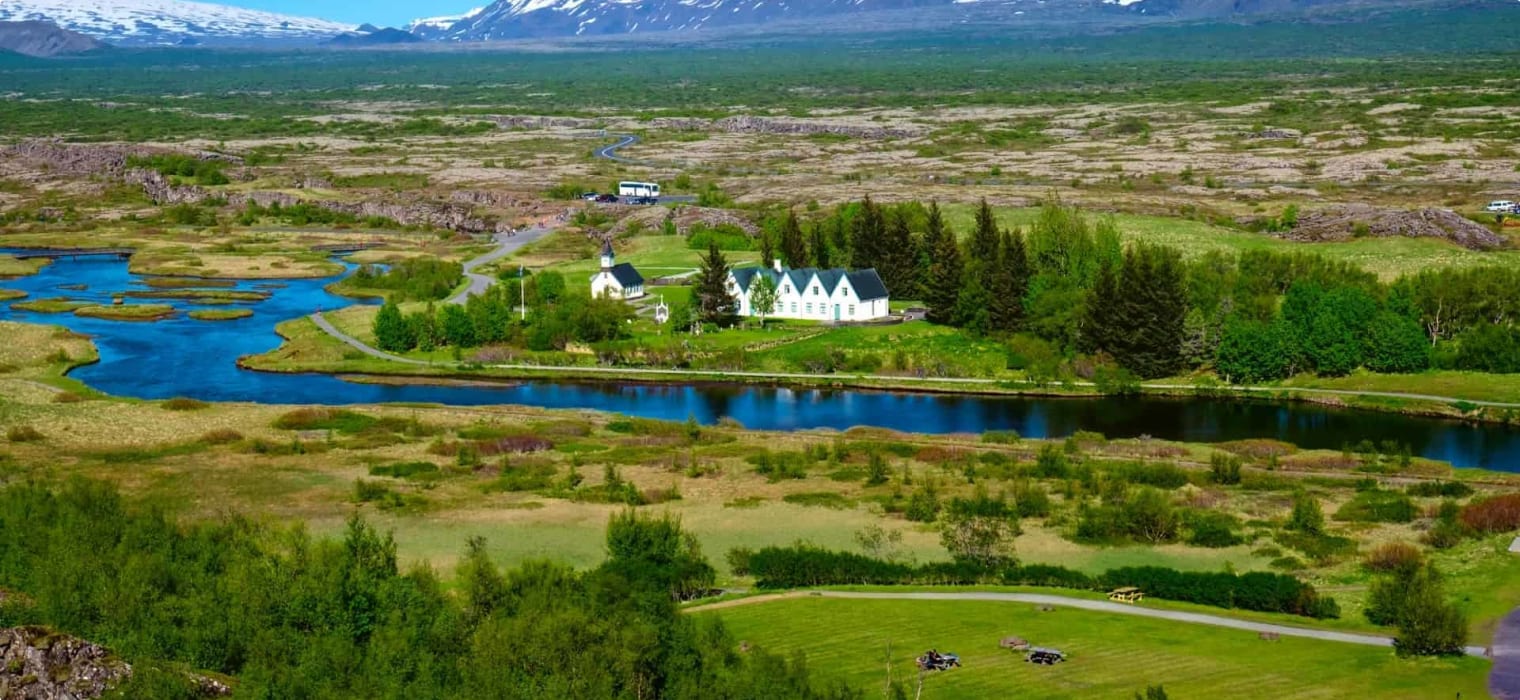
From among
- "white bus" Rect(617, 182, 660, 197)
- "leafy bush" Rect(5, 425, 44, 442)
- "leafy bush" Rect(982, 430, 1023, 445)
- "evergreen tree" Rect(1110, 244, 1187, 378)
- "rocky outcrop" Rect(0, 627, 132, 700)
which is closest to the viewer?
"rocky outcrop" Rect(0, 627, 132, 700)

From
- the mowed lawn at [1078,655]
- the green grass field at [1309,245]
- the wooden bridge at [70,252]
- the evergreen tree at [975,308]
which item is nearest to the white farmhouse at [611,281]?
the evergreen tree at [975,308]

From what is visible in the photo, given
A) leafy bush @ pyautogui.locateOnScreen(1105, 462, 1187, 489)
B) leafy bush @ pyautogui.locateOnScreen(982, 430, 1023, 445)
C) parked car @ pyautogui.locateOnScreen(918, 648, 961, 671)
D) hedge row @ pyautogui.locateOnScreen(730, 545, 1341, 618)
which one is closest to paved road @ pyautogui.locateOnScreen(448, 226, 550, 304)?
leafy bush @ pyautogui.locateOnScreen(982, 430, 1023, 445)

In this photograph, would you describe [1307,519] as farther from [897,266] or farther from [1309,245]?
[1309,245]

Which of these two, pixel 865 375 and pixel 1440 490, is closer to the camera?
pixel 1440 490

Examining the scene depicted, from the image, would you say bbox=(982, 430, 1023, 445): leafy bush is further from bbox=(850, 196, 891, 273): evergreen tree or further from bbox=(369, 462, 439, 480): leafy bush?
bbox=(850, 196, 891, 273): evergreen tree

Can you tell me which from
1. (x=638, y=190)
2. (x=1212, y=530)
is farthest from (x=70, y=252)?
(x=1212, y=530)
